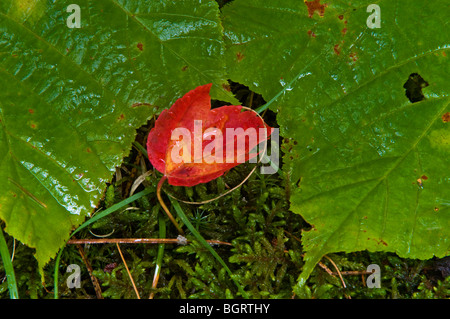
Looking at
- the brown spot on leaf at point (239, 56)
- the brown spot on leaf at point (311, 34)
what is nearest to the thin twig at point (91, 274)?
the brown spot on leaf at point (239, 56)

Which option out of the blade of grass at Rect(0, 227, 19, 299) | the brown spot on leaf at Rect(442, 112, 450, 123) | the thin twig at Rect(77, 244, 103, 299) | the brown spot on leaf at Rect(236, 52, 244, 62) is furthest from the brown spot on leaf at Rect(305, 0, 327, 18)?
the blade of grass at Rect(0, 227, 19, 299)

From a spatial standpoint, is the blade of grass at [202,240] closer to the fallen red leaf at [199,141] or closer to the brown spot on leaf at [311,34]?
the fallen red leaf at [199,141]

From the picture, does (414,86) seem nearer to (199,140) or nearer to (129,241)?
(199,140)

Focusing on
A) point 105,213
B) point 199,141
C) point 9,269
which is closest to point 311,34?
point 199,141
